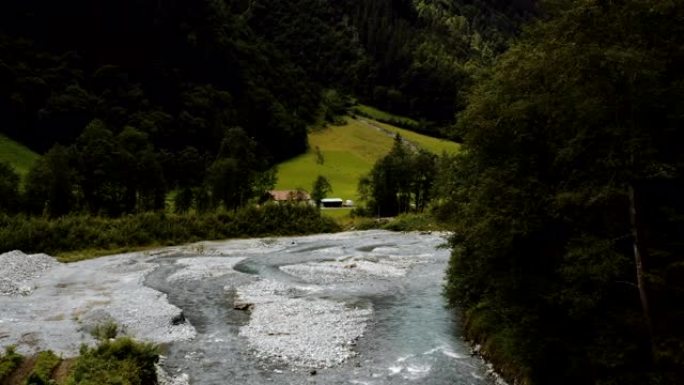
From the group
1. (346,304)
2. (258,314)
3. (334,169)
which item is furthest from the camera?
(334,169)

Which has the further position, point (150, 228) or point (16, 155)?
point (16, 155)

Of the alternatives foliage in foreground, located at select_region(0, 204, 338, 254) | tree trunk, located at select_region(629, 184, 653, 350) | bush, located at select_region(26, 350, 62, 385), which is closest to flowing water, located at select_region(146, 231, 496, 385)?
bush, located at select_region(26, 350, 62, 385)

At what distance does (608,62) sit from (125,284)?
47043mm

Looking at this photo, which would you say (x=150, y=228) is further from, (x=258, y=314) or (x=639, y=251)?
(x=639, y=251)

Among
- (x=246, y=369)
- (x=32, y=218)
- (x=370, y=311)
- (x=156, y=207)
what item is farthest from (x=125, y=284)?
(x=156, y=207)

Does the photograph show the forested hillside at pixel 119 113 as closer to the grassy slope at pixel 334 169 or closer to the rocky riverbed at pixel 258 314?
the grassy slope at pixel 334 169

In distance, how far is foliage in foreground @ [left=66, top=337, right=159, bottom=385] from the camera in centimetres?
2094

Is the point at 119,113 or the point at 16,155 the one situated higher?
the point at 119,113

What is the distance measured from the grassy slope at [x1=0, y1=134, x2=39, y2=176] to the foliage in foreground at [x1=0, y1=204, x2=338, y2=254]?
1958 inches

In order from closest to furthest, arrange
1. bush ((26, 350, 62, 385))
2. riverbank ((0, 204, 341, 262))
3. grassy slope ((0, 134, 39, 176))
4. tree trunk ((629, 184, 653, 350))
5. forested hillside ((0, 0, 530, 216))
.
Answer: tree trunk ((629, 184, 653, 350)) < bush ((26, 350, 62, 385)) < riverbank ((0, 204, 341, 262)) < forested hillside ((0, 0, 530, 216)) < grassy slope ((0, 134, 39, 176))

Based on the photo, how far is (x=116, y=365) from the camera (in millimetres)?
22703

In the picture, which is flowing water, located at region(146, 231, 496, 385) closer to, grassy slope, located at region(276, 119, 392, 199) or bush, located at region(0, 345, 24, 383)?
bush, located at region(0, 345, 24, 383)

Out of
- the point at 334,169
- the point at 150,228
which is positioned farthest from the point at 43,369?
the point at 334,169

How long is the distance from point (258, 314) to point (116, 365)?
16996mm
